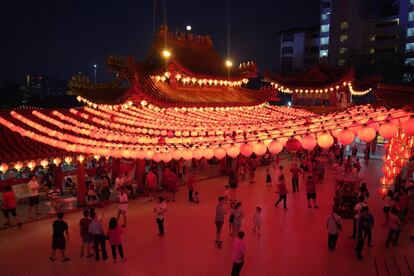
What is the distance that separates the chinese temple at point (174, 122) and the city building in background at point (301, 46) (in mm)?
41718

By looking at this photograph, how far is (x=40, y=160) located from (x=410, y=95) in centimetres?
1007

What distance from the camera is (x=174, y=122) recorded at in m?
11.7

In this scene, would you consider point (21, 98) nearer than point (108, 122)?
No

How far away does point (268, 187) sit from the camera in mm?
16766

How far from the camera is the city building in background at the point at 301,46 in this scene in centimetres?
6129

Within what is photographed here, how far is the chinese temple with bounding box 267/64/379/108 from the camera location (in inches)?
1099

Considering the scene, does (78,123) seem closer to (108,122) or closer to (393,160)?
(108,122)

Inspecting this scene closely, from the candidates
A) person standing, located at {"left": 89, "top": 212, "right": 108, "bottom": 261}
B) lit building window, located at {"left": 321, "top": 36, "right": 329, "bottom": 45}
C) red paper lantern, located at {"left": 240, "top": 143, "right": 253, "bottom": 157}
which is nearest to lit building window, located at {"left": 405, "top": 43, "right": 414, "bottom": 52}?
lit building window, located at {"left": 321, "top": 36, "right": 329, "bottom": 45}

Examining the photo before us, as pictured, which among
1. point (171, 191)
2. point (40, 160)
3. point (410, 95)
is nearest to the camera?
point (410, 95)

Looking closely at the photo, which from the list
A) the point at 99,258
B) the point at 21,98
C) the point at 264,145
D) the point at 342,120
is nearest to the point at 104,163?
the point at 99,258

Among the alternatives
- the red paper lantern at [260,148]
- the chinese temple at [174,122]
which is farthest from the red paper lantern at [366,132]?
the red paper lantern at [260,148]

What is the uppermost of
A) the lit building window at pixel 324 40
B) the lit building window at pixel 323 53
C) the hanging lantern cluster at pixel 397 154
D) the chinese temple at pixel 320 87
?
the lit building window at pixel 324 40

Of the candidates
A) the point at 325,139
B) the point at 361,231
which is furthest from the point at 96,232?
the point at 361,231

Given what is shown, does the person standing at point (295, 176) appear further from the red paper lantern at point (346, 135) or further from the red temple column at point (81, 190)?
the red paper lantern at point (346, 135)
